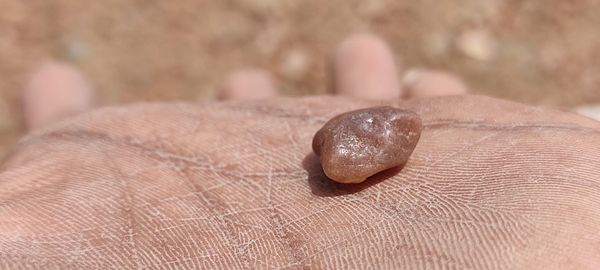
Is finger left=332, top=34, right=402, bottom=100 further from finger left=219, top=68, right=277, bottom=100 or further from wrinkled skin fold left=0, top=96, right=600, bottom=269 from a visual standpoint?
wrinkled skin fold left=0, top=96, right=600, bottom=269

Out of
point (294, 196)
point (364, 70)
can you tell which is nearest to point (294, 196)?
point (294, 196)

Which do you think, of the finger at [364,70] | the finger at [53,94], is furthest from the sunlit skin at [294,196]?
the finger at [53,94]

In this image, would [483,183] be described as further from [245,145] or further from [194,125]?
[194,125]

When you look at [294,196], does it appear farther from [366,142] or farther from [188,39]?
[188,39]

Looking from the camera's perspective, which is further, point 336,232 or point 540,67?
point 540,67

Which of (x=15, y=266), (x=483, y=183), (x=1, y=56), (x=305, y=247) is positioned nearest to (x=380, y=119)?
(x=483, y=183)

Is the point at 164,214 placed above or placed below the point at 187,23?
below

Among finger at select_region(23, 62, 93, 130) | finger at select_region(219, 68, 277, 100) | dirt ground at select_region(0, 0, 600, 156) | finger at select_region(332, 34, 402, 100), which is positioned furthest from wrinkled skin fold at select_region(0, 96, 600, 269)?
dirt ground at select_region(0, 0, 600, 156)

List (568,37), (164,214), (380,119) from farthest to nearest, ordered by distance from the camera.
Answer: (568,37)
(380,119)
(164,214)
